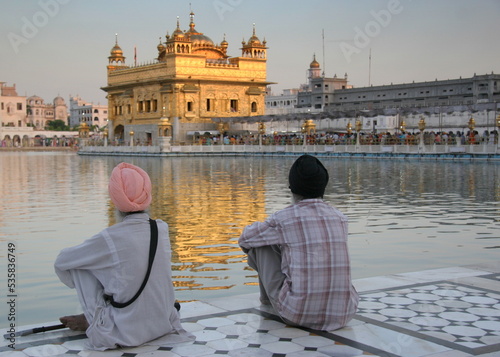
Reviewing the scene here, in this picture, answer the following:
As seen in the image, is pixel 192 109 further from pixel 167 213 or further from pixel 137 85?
pixel 167 213

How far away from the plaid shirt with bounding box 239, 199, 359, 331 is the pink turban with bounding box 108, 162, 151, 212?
2.58 feet

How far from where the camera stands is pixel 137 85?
52719mm

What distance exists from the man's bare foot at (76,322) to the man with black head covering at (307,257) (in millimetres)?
1066

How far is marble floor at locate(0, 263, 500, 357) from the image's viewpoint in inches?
150

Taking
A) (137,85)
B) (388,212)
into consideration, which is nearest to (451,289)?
(388,212)

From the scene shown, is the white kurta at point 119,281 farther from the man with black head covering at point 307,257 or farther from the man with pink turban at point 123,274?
the man with black head covering at point 307,257

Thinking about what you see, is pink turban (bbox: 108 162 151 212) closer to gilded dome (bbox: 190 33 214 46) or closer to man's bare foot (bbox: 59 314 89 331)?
man's bare foot (bbox: 59 314 89 331)

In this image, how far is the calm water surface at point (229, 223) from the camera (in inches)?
255

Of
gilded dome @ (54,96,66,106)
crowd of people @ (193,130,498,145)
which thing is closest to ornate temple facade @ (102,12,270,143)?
crowd of people @ (193,130,498,145)

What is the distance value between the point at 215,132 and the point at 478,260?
140ft

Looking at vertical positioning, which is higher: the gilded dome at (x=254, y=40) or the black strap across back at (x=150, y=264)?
the gilded dome at (x=254, y=40)

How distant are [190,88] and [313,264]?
44.9 meters

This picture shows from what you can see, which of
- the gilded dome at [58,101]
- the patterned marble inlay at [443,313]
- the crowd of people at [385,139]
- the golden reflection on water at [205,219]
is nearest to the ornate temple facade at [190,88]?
the crowd of people at [385,139]

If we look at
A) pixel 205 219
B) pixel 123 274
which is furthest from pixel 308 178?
pixel 205 219
